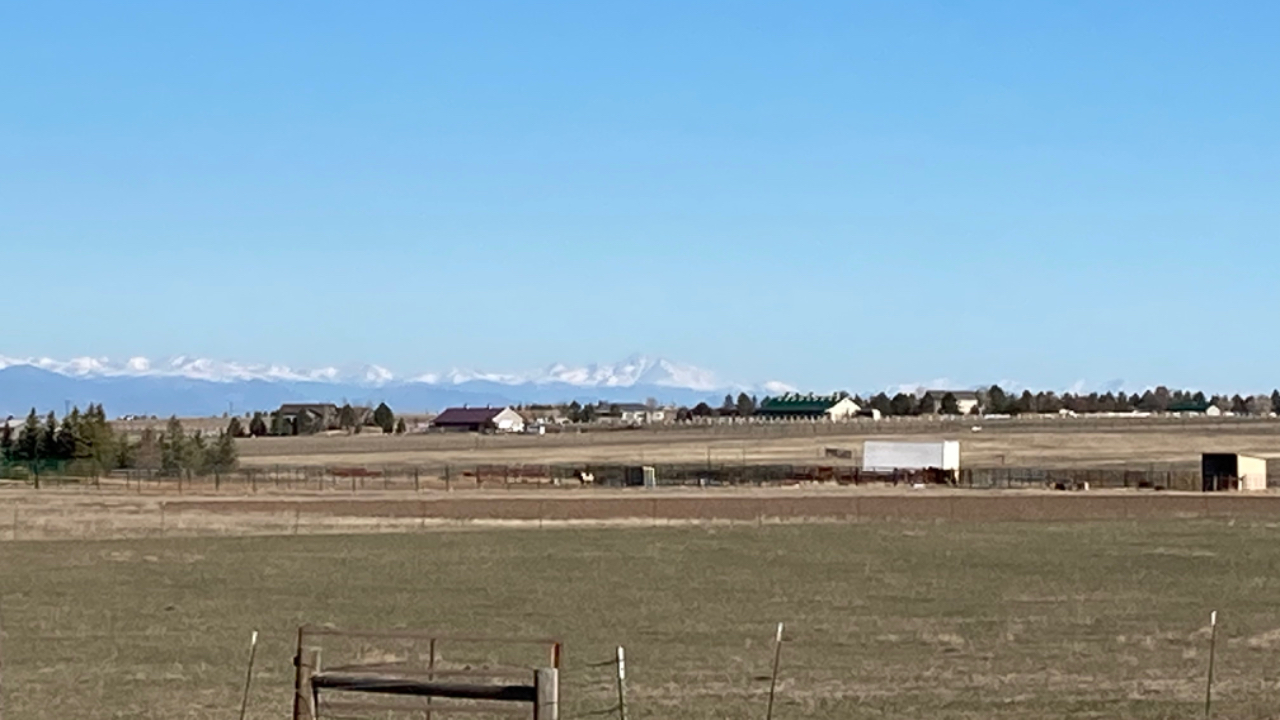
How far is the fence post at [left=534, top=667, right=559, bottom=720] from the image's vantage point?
51.7 feet

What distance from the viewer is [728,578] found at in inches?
1865

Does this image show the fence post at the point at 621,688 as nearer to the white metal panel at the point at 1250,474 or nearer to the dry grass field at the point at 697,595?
the dry grass field at the point at 697,595

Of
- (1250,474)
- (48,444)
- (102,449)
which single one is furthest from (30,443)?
(1250,474)

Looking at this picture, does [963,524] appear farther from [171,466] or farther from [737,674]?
[171,466]

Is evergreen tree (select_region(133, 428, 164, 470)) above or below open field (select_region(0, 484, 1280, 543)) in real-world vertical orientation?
above

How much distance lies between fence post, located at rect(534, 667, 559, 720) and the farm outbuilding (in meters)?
91.5

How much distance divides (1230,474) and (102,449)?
7098 centimetres

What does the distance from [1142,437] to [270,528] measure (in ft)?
426

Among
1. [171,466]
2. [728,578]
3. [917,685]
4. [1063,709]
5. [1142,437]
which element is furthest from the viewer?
[1142,437]

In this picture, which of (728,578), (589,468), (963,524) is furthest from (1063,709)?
(589,468)

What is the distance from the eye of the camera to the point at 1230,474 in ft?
342

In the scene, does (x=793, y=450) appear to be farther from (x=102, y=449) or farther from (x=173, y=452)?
(x=102, y=449)

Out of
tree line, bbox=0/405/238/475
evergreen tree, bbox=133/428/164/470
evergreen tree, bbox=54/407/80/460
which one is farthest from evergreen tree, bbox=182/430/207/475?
evergreen tree, bbox=54/407/80/460

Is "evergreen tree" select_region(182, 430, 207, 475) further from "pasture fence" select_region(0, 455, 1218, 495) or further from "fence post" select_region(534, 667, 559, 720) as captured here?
"fence post" select_region(534, 667, 559, 720)
